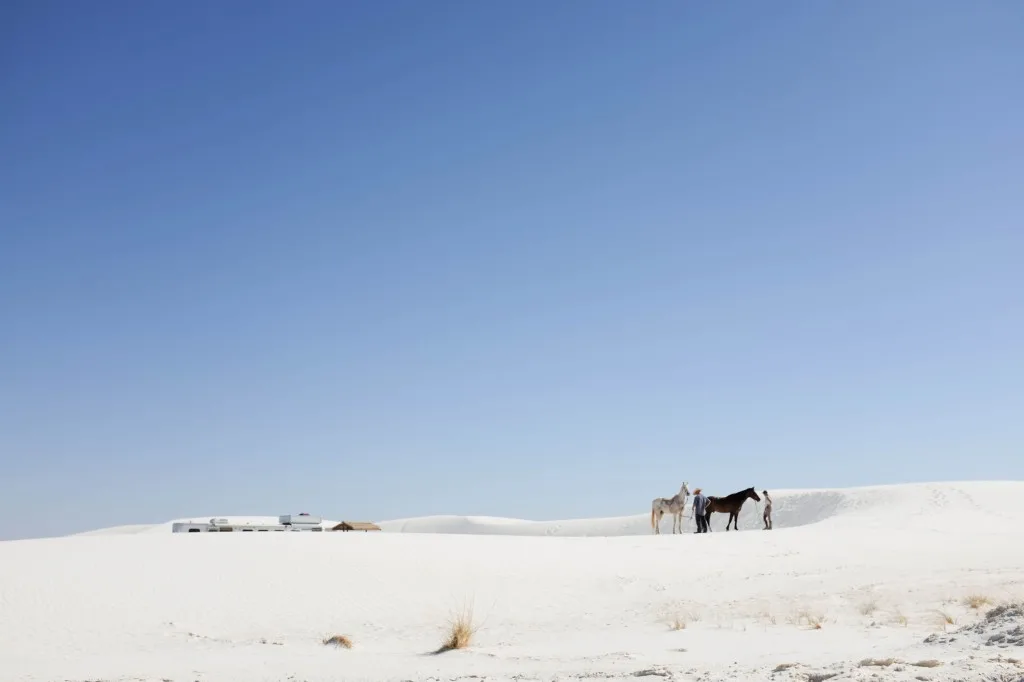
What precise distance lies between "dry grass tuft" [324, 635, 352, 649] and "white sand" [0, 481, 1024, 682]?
0.52 ft

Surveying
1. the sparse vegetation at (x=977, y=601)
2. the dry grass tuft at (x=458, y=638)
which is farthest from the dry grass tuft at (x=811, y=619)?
the dry grass tuft at (x=458, y=638)

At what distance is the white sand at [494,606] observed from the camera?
9258 mm

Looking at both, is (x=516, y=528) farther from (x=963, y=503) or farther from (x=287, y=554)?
(x=287, y=554)

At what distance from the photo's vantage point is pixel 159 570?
14.3 meters

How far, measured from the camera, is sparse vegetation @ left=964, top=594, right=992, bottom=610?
39.1ft

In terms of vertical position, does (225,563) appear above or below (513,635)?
above

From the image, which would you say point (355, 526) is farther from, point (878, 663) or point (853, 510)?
point (878, 663)

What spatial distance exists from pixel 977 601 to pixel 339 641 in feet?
28.9

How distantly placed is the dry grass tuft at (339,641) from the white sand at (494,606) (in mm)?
159

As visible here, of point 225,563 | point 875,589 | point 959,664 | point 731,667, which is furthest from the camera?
point 225,563

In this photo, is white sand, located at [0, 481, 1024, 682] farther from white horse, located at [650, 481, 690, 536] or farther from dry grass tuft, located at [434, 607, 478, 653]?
white horse, located at [650, 481, 690, 536]

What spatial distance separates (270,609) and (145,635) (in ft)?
6.00

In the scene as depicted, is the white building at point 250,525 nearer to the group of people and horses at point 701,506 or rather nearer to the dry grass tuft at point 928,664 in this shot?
the group of people and horses at point 701,506

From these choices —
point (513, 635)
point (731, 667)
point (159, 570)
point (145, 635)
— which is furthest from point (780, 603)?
point (159, 570)
